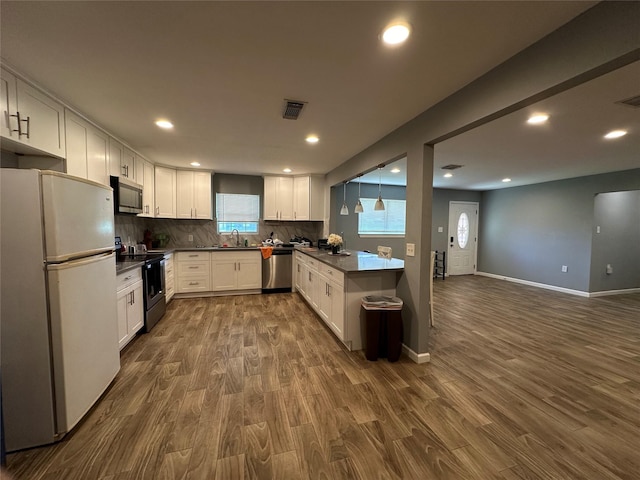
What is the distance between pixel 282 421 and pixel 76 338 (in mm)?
1493

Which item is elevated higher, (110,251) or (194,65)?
(194,65)

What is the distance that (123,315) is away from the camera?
273cm

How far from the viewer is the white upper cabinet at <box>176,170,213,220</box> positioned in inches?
195

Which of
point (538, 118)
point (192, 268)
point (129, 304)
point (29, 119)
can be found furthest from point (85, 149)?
point (538, 118)

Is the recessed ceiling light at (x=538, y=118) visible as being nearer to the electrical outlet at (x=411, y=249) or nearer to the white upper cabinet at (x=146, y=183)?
the electrical outlet at (x=411, y=249)

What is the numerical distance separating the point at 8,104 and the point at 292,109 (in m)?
2.05

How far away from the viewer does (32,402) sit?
5.16ft

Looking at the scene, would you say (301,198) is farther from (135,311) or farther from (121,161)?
(135,311)

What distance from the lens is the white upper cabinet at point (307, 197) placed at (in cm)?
549

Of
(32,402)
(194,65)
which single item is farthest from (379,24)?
(32,402)

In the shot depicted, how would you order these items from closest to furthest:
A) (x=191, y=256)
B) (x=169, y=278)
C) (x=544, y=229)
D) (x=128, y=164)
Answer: (x=128, y=164)
(x=169, y=278)
(x=191, y=256)
(x=544, y=229)

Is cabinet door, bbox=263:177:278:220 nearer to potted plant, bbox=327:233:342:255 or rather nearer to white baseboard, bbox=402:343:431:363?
potted plant, bbox=327:233:342:255

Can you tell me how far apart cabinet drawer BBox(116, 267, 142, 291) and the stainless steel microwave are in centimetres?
79

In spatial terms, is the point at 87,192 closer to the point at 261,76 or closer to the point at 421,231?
the point at 261,76
